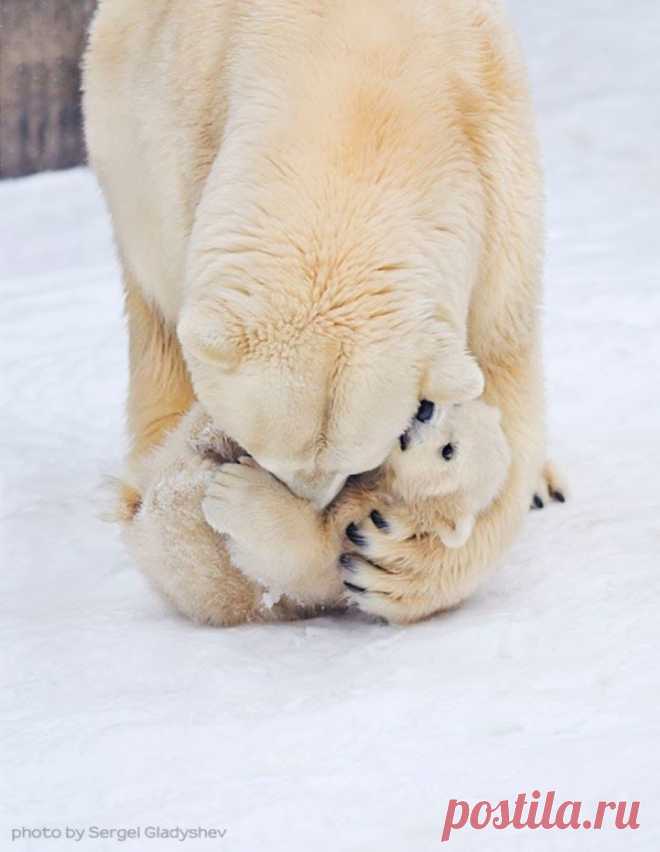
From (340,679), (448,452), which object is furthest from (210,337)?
(340,679)

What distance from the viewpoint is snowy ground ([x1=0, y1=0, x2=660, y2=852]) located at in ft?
9.45

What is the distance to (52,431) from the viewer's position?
596cm

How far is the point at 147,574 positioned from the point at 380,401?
3.63 ft

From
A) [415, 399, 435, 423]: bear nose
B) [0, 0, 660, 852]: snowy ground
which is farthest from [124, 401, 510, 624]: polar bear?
[0, 0, 660, 852]: snowy ground

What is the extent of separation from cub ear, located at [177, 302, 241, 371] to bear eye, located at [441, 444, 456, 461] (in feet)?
1.84

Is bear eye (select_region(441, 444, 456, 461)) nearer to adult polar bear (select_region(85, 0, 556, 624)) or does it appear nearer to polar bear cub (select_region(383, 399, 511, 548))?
polar bear cub (select_region(383, 399, 511, 548))

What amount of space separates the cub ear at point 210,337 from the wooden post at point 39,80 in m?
6.55

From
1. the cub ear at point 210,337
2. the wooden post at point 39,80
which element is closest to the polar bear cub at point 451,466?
the cub ear at point 210,337

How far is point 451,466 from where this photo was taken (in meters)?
3.66

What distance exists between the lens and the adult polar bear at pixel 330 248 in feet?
10.8

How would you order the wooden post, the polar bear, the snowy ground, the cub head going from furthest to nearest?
the wooden post < the polar bear < the cub head < the snowy ground

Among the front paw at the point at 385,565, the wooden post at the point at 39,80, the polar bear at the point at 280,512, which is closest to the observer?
the polar bear at the point at 280,512

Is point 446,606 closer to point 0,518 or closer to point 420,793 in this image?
point 420,793

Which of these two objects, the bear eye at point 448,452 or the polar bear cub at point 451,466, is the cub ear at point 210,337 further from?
the bear eye at point 448,452
